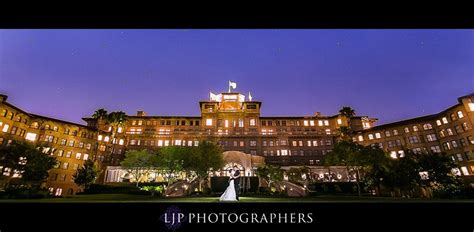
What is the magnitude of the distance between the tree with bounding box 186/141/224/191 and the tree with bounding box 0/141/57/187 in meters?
22.8

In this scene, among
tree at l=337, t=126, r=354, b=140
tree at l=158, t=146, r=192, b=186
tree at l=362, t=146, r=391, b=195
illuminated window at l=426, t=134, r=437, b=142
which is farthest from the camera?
tree at l=337, t=126, r=354, b=140

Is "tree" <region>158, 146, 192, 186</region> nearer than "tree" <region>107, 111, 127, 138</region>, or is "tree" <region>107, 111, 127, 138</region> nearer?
"tree" <region>158, 146, 192, 186</region>

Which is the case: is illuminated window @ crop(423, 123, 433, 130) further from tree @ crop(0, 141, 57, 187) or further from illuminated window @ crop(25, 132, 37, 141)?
illuminated window @ crop(25, 132, 37, 141)

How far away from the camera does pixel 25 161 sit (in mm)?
37406

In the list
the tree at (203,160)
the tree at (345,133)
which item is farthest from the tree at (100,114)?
the tree at (345,133)

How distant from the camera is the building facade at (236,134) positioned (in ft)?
171

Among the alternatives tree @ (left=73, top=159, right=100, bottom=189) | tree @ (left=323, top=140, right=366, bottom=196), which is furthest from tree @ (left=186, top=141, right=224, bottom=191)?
tree @ (left=323, top=140, right=366, bottom=196)

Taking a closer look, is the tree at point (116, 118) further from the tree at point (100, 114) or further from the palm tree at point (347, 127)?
the palm tree at point (347, 127)

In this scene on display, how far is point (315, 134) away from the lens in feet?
238

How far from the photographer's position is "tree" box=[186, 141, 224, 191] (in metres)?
42.8
